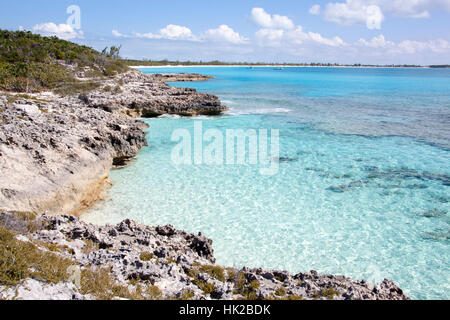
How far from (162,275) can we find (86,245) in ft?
6.10

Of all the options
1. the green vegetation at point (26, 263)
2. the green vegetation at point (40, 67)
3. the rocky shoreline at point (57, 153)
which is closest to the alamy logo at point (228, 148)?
the rocky shoreline at point (57, 153)

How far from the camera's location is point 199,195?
12141 millimetres

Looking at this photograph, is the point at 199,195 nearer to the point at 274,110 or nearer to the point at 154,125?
the point at 154,125

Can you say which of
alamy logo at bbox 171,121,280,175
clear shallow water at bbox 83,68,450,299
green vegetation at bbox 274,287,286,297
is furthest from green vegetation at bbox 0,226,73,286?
alamy logo at bbox 171,121,280,175

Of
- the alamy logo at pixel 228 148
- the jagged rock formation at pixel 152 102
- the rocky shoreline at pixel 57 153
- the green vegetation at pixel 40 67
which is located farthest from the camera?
the jagged rock formation at pixel 152 102

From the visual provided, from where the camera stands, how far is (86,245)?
6.19 metres

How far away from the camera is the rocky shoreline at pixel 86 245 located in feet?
15.5

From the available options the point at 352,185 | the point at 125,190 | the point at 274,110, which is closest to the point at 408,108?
the point at 274,110

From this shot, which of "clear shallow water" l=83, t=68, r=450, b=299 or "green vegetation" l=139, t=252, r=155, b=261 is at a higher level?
"green vegetation" l=139, t=252, r=155, b=261

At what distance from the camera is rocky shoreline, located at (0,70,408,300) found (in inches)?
186

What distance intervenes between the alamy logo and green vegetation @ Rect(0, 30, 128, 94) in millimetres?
12702

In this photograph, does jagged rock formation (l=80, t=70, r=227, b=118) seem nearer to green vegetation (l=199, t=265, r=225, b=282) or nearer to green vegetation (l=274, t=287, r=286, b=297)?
green vegetation (l=199, t=265, r=225, b=282)

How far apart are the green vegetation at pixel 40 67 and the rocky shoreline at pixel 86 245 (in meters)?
13.3

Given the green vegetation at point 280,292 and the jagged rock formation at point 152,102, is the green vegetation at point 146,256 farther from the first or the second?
the jagged rock formation at point 152,102
